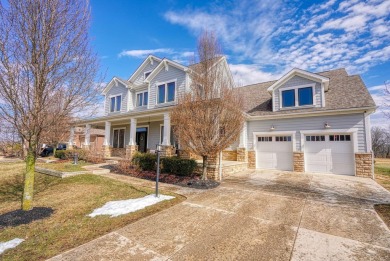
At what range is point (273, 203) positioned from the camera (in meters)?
5.68

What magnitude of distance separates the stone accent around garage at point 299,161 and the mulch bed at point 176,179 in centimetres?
673

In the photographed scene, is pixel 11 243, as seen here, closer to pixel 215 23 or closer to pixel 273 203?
pixel 273 203

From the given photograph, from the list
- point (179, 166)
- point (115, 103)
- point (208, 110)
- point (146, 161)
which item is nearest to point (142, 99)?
point (115, 103)

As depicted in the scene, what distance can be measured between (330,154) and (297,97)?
4.27 metres

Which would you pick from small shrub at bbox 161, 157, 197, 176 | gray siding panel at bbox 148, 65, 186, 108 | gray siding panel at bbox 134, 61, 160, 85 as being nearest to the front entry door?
gray siding panel at bbox 148, 65, 186, 108

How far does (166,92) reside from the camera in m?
15.0

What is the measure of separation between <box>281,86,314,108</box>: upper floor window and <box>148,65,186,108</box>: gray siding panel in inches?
296

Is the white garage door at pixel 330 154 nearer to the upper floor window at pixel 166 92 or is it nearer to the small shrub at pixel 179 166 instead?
the small shrub at pixel 179 166

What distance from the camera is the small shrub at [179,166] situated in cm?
951

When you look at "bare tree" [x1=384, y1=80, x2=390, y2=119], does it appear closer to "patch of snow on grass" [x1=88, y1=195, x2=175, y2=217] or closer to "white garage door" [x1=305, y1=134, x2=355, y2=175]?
"white garage door" [x1=305, y1=134, x2=355, y2=175]

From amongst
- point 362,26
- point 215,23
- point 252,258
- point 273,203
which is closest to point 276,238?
point 252,258

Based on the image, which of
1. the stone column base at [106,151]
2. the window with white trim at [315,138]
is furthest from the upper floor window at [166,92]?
the window with white trim at [315,138]

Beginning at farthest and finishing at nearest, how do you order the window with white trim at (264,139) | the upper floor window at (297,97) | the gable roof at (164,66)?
the gable roof at (164,66) < the window with white trim at (264,139) < the upper floor window at (297,97)

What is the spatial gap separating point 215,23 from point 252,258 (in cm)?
928
